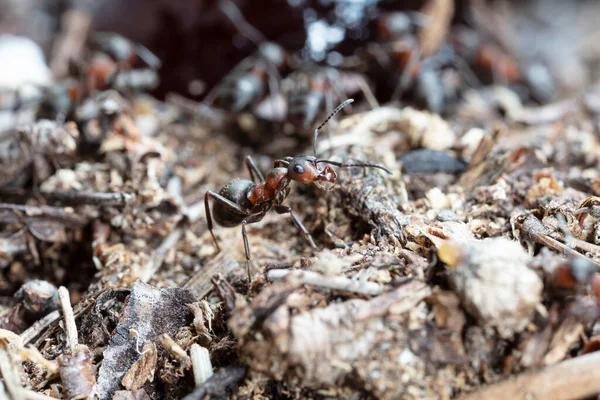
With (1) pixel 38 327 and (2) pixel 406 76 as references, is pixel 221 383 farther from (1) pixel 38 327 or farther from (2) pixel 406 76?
(2) pixel 406 76

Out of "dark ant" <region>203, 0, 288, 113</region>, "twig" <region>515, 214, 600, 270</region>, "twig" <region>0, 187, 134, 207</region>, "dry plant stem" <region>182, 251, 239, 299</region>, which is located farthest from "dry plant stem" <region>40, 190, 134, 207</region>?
"twig" <region>515, 214, 600, 270</region>

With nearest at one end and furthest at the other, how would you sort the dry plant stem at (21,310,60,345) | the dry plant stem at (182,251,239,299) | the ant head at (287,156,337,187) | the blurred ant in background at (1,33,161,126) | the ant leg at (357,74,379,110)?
the dry plant stem at (21,310,60,345), the dry plant stem at (182,251,239,299), the ant head at (287,156,337,187), the blurred ant in background at (1,33,161,126), the ant leg at (357,74,379,110)

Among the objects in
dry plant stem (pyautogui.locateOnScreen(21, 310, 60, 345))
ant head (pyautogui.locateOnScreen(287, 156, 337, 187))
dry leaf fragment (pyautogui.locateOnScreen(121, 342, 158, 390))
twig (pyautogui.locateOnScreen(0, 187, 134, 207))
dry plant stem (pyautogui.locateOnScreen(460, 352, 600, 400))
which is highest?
ant head (pyautogui.locateOnScreen(287, 156, 337, 187))

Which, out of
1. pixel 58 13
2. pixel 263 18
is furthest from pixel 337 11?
pixel 58 13

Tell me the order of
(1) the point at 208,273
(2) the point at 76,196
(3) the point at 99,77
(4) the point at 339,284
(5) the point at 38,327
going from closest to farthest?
1. (4) the point at 339,284
2. (5) the point at 38,327
3. (1) the point at 208,273
4. (2) the point at 76,196
5. (3) the point at 99,77

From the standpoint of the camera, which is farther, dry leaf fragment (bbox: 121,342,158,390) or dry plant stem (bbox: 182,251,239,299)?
dry plant stem (bbox: 182,251,239,299)

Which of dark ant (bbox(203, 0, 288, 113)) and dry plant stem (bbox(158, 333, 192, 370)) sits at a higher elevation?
dark ant (bbox(203, 0, 288, 113))

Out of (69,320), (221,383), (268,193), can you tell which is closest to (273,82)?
(268,193)

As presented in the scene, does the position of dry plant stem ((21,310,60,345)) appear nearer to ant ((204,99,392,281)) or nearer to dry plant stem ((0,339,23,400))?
dry plant stem ((0,339,23,400))
